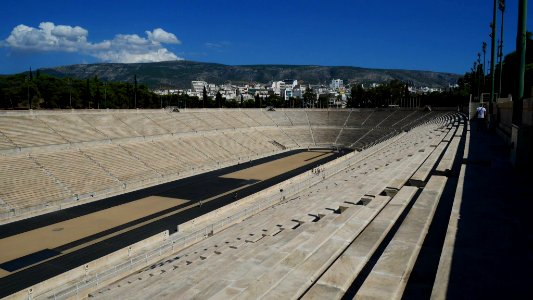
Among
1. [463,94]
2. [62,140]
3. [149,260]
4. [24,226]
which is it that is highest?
[463,94]

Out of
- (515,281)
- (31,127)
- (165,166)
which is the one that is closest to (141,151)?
(165,166)

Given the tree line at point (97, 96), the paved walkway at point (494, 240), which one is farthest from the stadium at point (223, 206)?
the tree line at point (97, 96)

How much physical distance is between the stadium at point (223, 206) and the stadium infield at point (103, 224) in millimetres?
125

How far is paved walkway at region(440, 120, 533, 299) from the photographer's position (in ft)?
12.5

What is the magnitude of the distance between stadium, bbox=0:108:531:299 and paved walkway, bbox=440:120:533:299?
104 mm

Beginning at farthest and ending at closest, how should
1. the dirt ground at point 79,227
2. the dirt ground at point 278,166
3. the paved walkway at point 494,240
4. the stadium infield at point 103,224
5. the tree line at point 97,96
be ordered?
the tree line at point 97,96, the dirt ground at point 278,166, the dirt ground at point 79,227, the stadium infield at point 103,224, the paved walkway at point 494,240

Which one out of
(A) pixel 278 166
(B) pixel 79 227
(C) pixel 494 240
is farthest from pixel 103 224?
(A) pixel 278 166

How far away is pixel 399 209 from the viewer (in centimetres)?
706

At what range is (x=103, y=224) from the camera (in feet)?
64.5

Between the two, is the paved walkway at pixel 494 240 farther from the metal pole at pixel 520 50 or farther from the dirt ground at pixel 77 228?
the dirt ground at pixel 77 228

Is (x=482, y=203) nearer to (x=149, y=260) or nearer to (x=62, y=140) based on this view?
(x=149, y=260)

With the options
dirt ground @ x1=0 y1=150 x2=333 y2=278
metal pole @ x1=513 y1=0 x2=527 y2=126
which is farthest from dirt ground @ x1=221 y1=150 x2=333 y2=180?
metal pole @ x1=513 y1=0 x2=527 y2=126

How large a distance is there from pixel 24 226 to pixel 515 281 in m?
22.0

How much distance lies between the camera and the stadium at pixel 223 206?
15.9 feet
